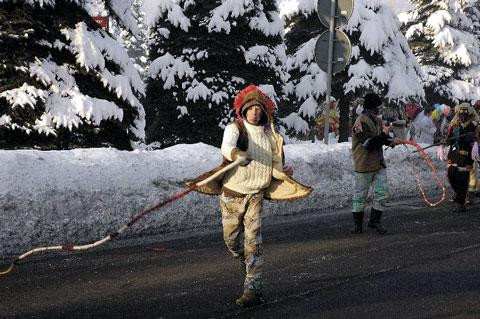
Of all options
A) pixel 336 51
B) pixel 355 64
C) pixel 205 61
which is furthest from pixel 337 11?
pixel 355 64

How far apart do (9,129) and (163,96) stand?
7355 millimetres

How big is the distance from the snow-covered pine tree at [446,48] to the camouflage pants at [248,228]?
28563mm

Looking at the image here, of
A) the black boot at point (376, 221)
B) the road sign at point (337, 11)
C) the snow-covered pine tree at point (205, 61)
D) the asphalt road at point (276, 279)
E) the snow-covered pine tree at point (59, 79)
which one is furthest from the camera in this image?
the snow-covered pine tree at point (205, 61)

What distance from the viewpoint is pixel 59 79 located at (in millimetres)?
10414

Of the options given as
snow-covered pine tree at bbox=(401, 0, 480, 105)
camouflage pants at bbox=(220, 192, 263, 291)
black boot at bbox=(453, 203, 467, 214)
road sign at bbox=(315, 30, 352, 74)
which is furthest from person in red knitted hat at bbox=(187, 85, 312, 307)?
snow-covered pine tree at bbox=(401, 0, 480, 105)

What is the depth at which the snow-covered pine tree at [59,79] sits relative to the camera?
10.0 m

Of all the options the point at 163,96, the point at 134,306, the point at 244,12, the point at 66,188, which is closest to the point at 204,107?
the point at 163,96

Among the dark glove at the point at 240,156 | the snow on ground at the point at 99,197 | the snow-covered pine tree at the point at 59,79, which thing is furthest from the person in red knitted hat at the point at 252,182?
the snow-covered pine tree at the point at 59,79

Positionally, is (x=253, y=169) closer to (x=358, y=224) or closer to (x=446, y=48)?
(x=358, y=224)

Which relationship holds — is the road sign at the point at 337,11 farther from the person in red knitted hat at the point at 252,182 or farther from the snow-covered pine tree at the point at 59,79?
the person in red knitted hat at the point at 252,182

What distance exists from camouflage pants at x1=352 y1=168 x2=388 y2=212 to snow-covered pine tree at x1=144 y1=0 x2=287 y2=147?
26.7 ft

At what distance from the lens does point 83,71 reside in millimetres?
10523

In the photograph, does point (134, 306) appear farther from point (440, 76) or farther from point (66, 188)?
point (440, 76)

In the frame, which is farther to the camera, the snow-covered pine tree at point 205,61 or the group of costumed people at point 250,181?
the snow-covered pine tree at point 205,61
